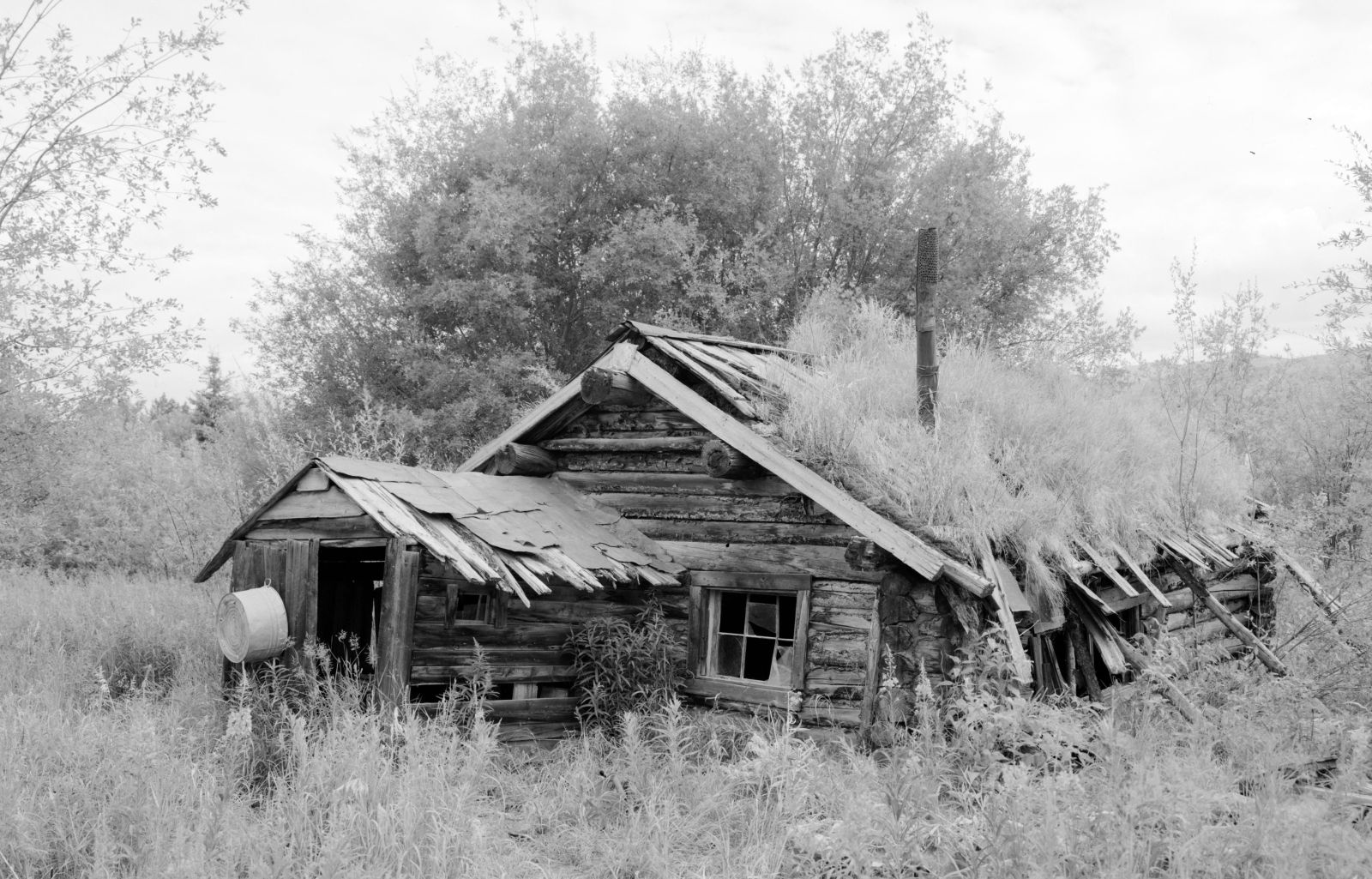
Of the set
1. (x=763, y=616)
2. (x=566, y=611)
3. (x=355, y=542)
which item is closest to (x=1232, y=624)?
(x=763, y=616)

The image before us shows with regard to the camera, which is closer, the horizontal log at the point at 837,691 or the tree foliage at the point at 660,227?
the horizontal log at the point at 837,691

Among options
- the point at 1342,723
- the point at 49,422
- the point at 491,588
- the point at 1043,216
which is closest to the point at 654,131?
the point at 1043,216

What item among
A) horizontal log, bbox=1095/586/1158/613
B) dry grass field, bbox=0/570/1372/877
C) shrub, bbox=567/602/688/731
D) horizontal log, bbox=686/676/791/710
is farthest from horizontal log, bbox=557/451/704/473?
horizontal log, bbox=1095/586/1158/613

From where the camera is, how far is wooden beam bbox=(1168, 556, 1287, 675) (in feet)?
31.2

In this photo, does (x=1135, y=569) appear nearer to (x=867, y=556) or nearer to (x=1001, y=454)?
(x=1001, y=454)

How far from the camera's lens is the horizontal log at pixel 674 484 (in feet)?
29.2

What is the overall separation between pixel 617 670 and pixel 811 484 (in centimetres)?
239

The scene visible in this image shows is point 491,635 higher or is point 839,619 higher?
point 839,619

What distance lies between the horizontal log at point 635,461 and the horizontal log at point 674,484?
0.05 metres

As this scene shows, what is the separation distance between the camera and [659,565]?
9125mm

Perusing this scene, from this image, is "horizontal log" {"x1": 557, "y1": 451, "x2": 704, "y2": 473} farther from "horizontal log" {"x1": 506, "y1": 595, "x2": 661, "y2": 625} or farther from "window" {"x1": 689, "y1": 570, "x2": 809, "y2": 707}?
"horizontal log" {"x1": 506, "y1": 595, "x2": 661, "y2": 625}

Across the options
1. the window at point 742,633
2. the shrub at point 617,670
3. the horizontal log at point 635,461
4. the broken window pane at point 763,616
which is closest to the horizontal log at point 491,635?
the shrub at point 617,670

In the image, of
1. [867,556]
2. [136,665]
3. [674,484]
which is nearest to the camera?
[867,556]

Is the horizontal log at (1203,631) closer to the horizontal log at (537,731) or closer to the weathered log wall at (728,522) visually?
the weathered log wall at (728,522)
